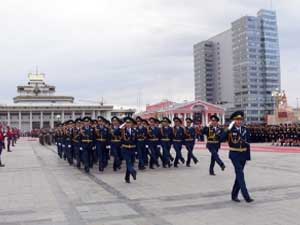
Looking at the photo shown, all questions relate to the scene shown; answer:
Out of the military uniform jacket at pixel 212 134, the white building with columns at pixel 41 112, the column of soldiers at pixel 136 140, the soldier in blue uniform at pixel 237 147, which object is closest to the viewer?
the soldier in blue uniform at pixel 237 147

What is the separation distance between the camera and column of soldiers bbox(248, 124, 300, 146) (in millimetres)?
26859

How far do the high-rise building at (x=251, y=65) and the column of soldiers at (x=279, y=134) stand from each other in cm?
6395

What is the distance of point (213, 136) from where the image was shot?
1275 centimetres

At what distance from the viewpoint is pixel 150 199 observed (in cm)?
870

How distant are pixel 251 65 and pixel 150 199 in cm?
9550

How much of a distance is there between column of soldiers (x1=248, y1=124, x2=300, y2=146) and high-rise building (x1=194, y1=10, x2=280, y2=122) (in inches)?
2518

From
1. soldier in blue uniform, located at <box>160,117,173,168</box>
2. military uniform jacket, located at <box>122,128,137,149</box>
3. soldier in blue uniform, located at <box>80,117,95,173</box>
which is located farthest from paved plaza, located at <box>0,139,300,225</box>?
soldier in blue uniform, located at <box>160,117,173,168</box>

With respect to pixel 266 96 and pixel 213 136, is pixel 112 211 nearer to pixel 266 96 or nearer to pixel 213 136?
pixel 213 136

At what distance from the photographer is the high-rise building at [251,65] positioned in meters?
98.8

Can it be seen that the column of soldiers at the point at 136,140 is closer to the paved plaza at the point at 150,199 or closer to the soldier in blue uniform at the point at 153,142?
the soldier in blue uniform at the point at 153,142

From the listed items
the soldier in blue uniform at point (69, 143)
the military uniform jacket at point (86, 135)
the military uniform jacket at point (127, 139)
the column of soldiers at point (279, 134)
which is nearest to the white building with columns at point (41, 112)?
the column of soldiers at point (279, 134)

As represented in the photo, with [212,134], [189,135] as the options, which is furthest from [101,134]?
[212,134]

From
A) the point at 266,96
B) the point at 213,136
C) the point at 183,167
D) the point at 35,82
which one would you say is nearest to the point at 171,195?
the point at 213,136

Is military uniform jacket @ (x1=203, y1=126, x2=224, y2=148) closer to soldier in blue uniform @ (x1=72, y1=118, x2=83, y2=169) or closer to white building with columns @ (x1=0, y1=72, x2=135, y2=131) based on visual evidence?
soldier in blue uniform @ (x1=72, y1=118, x2=83, y2=169)
